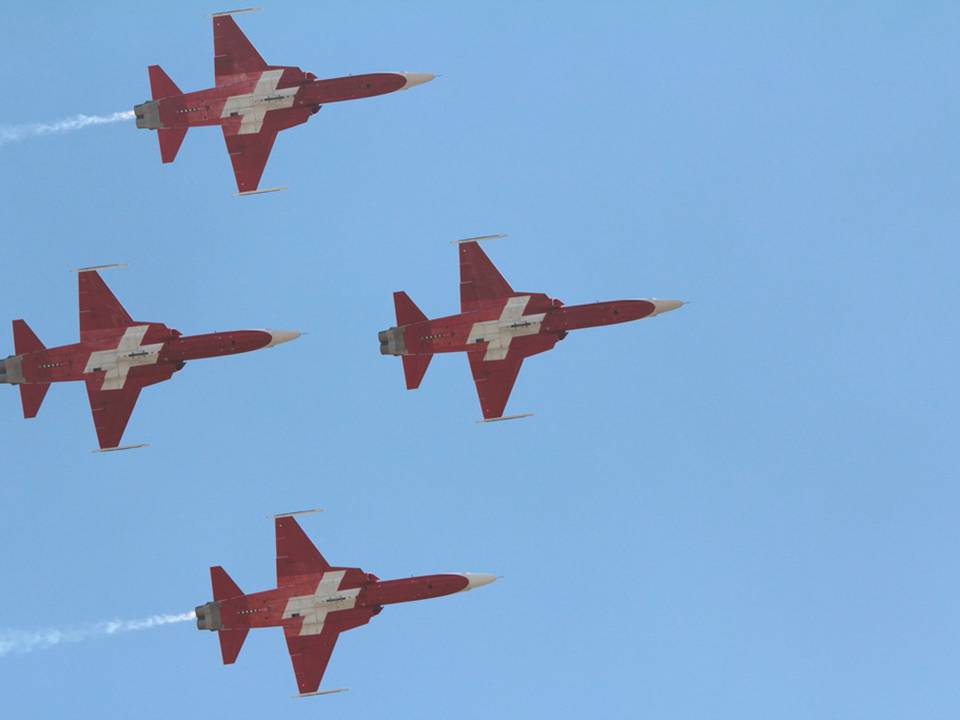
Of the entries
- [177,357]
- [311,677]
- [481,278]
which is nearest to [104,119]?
[177,357]

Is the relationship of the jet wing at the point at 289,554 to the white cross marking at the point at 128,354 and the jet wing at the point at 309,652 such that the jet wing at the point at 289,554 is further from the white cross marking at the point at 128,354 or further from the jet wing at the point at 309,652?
the white cross marking at the point at 128,354

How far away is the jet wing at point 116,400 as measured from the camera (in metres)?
121

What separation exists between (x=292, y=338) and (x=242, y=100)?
564 inches

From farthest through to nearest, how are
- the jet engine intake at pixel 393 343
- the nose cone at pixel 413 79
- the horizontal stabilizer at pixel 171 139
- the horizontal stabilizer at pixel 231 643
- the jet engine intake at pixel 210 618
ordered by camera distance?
the nose cone at pixel 413 79, the horizontal stabilizer at pixel 171 139, the jet engine intake at pixel 393 343, the jet engine intake at pixel 210 618, the horizontal stabilizer at pixel 231 643

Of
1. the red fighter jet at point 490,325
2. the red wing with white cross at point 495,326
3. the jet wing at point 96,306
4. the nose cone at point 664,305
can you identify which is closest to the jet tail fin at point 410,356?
the red fighter jet at point 490,325

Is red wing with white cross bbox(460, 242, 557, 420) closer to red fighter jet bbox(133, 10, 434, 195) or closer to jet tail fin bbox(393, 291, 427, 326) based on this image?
jet tail fin bbox(393, 291, 427, 326)

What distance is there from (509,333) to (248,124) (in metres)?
19.2

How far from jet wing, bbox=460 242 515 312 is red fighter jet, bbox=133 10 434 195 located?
11588 mm

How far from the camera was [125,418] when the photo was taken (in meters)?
122

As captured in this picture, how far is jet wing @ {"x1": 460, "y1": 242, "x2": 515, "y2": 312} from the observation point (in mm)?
121375

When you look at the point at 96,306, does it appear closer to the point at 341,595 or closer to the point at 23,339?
the point at 23,339

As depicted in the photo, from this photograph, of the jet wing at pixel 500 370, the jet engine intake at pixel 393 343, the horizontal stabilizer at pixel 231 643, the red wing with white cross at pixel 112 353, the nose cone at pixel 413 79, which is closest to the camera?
the horizontal stabilizer at pixel 231 643

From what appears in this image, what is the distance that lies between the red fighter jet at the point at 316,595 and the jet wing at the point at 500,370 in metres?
9.65

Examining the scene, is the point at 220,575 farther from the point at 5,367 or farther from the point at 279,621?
the point at 5,367
